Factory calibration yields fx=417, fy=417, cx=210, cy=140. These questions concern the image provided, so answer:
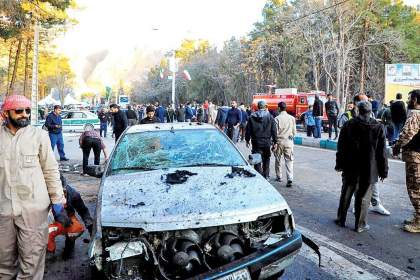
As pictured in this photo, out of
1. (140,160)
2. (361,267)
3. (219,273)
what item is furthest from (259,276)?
(140,160)

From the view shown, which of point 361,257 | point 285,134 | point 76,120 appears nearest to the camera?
point 361,257

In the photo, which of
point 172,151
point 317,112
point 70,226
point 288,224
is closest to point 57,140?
point 70,226

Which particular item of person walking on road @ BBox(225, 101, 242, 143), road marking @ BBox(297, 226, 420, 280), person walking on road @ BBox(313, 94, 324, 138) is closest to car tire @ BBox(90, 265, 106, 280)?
road marking @ BBox(297, 226, 420, 280)

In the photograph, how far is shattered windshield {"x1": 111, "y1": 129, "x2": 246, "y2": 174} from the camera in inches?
175

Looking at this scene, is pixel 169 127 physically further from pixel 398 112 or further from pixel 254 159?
pixel 398 112

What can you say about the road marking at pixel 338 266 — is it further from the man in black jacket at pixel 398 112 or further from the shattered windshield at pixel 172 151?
the man in black jacket at pixel 398 112

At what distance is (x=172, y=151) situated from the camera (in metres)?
4.68

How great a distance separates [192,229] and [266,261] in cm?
61

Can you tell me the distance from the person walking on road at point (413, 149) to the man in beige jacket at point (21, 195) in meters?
4.16

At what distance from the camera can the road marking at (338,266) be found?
12.7 ft

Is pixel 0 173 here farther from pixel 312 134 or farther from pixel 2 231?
pixel 312 134

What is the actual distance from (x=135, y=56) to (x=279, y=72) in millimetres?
146402

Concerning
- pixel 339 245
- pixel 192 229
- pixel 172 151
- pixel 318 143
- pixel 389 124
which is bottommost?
pixel 318 143

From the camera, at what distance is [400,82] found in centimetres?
2391
